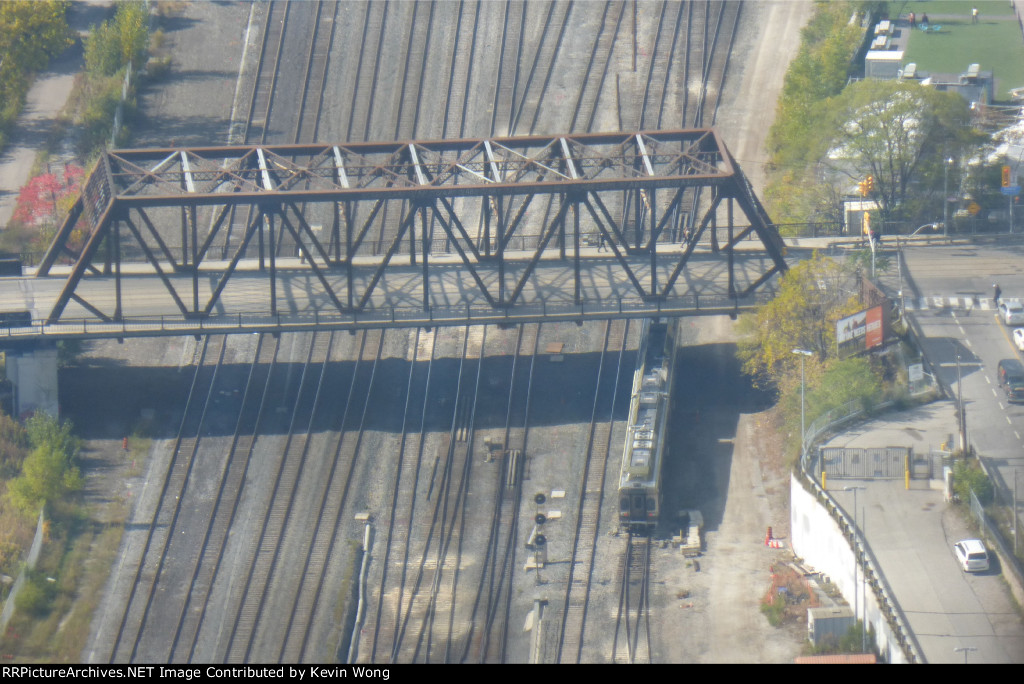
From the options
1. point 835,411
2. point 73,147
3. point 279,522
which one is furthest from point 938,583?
point 73,147

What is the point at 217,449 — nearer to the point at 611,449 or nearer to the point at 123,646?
the point at 123,646

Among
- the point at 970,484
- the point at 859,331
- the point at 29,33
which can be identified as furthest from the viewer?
the point at 29,33

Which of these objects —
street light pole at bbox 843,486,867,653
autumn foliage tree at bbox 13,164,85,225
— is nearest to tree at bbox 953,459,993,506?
street light pole at bbox 843,486,867,653

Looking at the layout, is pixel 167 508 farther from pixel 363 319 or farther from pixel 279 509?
pixel 363 319

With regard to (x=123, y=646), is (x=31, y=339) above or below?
above

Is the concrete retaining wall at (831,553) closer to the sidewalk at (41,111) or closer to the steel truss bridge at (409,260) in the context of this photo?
the steel truss bridge at (409,260)

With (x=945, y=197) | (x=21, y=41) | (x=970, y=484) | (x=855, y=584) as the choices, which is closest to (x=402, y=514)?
(x=855, y=584)
